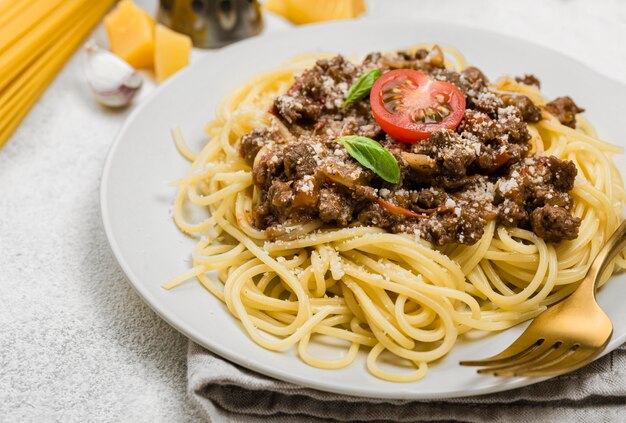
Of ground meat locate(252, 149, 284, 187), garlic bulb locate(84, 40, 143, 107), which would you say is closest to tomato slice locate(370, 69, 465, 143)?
ground meat locate(252, 149, 284, 187)

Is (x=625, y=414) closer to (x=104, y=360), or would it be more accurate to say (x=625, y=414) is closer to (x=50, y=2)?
(x=104, y=360)

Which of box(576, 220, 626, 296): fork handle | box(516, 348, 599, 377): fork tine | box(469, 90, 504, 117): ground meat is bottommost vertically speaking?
box(516, 348, 599, 377): fork tine

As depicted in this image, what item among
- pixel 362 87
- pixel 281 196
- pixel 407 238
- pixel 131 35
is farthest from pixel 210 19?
pixel 407 238

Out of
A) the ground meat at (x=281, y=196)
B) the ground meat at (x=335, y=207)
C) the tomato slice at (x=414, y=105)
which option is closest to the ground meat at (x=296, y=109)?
the tomato slice at (x=414, y=105)

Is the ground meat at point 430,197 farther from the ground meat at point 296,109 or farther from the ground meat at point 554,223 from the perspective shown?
the ground meat at point 296,109

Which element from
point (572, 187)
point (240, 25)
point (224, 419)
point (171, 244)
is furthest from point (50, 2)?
point (572, 187)

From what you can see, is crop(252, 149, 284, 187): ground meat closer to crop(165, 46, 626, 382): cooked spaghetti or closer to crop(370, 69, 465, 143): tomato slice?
crop(165, 46, 626, 382): cooked spaghetti
